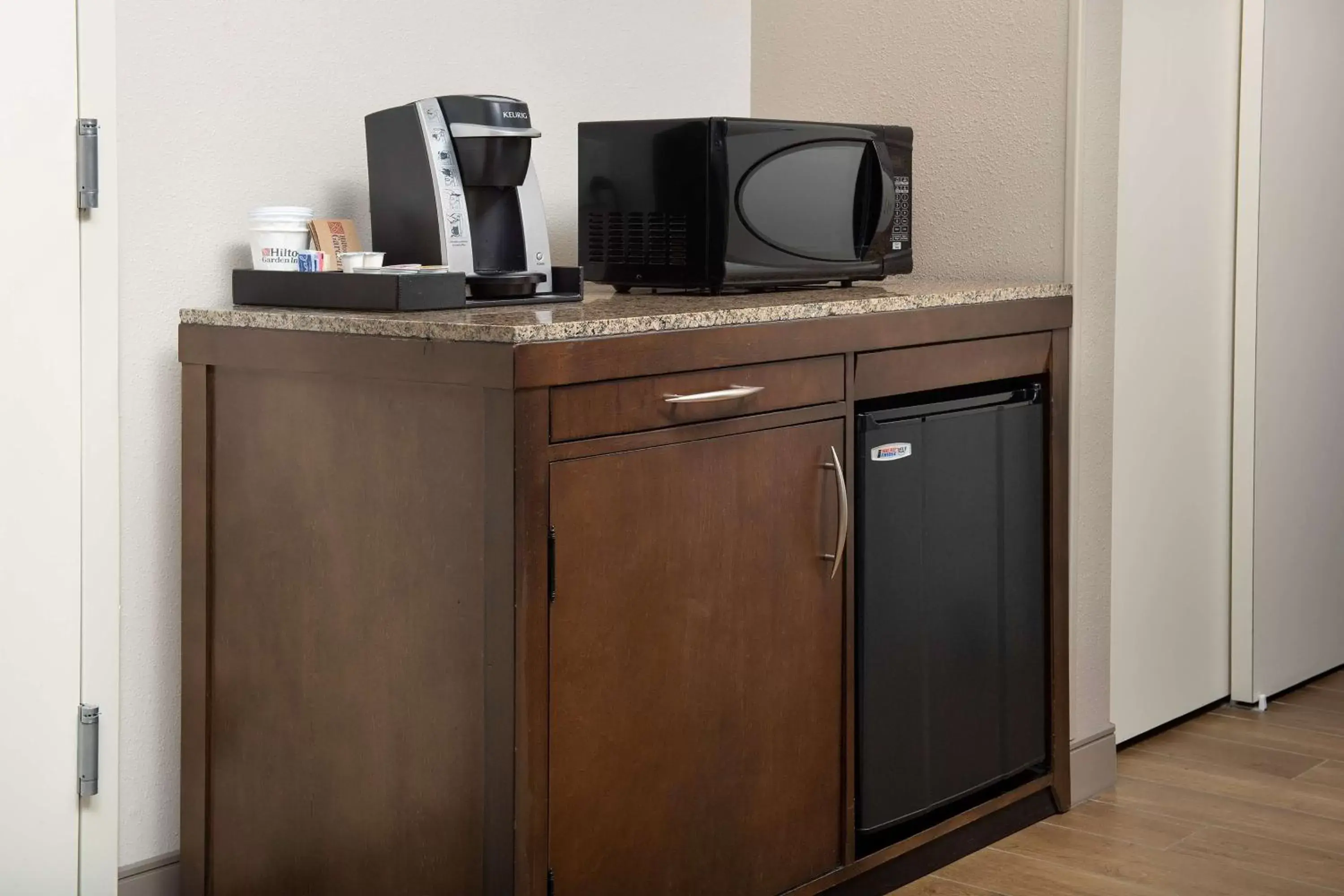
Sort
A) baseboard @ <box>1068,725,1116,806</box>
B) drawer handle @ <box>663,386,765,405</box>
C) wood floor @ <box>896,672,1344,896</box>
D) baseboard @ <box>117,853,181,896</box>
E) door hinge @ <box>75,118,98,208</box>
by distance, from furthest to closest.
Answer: baseboard @ <box>1068,725,1116,806</box>, wood floor @ <box>896,672,1344,896</box>, baseboard @ <box>117,853,181,896</box>, door hinge @ <box>75,118,98,208</box>, drawer handle @ <box>663,386,765,405</box>

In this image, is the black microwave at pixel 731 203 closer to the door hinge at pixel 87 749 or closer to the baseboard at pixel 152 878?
the door hinge at pixel 87 749

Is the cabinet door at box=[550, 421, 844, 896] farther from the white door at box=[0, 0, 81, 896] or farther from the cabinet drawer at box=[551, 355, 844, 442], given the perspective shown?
the white door at box=[0, 0, 81, 896]

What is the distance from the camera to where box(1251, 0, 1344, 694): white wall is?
3.06m

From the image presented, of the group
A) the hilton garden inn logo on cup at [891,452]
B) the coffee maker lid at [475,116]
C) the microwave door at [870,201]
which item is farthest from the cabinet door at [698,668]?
the coffee maker lid at [475,116]

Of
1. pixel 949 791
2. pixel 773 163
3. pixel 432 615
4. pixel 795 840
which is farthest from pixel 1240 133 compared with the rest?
pixel 432 615

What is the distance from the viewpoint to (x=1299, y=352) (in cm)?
321

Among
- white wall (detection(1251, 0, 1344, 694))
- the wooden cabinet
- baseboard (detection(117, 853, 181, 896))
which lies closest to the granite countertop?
the wooden cabinet

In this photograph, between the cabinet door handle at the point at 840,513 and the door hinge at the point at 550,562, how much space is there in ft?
1.68

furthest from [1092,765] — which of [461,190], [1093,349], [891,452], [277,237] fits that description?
[277,237]

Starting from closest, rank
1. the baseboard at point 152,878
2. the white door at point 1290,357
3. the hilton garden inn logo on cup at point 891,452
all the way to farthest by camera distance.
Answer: the baseboard at point 152,878
the hilton garden inn logo on cup at point 891,452
the white door at point 1290,357

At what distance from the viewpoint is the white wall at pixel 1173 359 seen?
8.94 ft

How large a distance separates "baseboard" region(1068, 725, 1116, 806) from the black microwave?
0.95 m

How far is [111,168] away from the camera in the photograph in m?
1.91

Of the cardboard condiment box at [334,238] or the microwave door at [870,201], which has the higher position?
the microwave door at [870,201]
